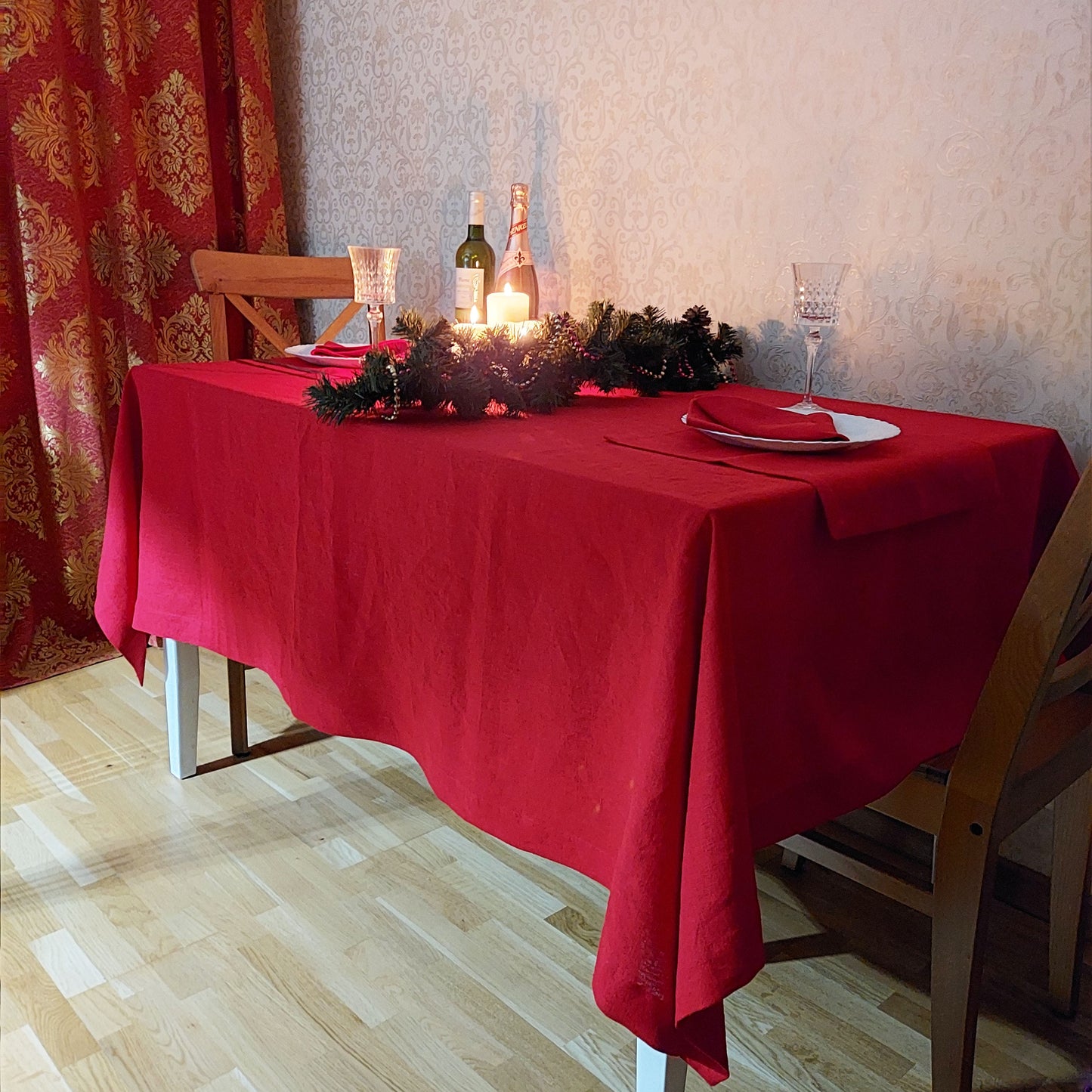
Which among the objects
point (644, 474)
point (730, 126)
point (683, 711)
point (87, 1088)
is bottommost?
point (87, 1088)

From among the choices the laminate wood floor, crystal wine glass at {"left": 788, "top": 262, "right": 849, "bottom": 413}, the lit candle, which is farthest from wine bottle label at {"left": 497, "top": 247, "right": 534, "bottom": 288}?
the laminate wood floor

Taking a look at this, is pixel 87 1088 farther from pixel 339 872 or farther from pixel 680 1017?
pixel 680 1017

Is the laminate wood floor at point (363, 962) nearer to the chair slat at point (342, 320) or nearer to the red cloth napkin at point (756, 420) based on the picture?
the red cloth napkin at point (756, 420)

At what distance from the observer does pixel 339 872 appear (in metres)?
1.70

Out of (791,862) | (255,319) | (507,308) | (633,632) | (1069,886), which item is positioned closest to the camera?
(633,632)

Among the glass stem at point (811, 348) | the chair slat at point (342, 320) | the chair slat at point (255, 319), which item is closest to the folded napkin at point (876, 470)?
the glass stem at point (811, 348)

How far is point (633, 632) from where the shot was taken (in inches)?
39.0

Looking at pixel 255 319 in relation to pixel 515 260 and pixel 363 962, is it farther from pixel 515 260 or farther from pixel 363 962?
pixel 363 962

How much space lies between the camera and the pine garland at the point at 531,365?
1.30 meters

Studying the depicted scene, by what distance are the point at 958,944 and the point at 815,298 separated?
2.71ft

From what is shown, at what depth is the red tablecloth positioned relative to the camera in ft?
3.04

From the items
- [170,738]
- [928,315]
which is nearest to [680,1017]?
[928,315]

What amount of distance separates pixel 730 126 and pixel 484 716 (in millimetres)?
1161

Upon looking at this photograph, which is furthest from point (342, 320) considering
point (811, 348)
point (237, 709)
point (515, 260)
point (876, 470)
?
point (876, 470)
